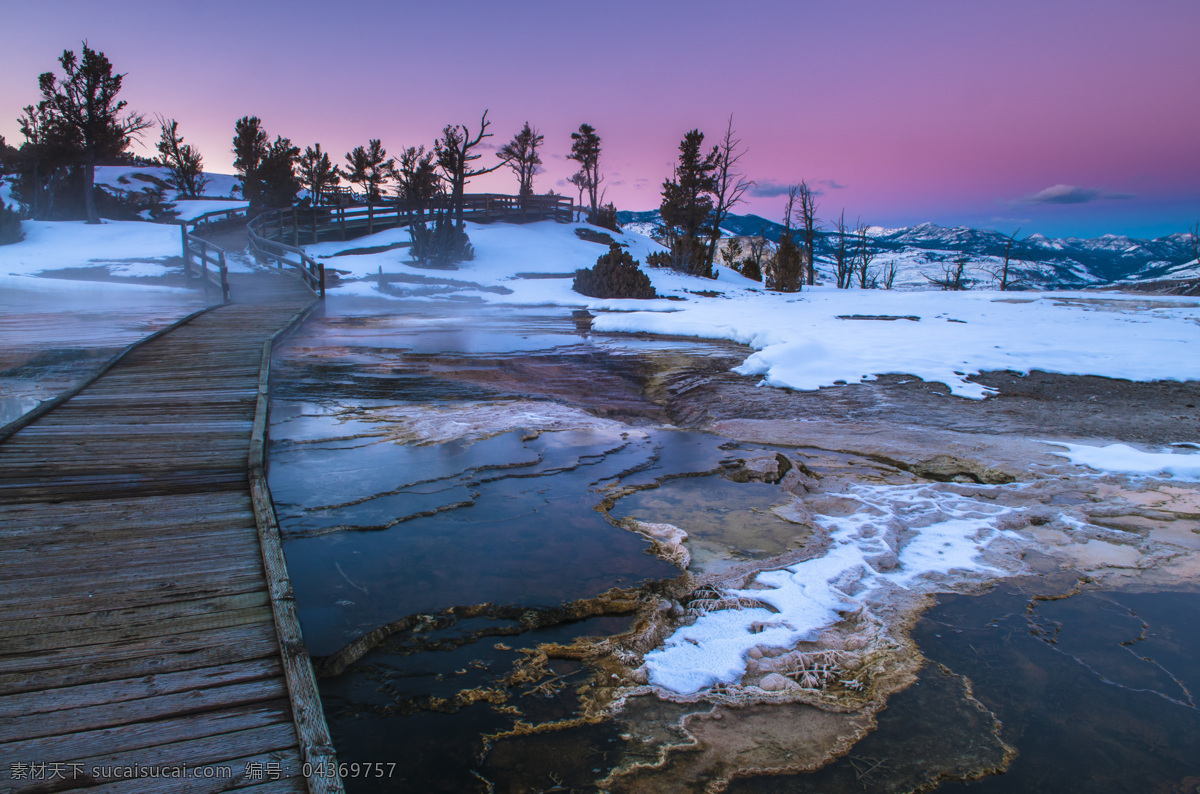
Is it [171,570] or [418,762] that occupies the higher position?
[171,570]

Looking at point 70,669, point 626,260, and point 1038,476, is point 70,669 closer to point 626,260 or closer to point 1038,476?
point 1038,476

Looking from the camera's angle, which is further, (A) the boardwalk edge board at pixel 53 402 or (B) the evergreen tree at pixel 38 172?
(B) the evergreen tree at pixel 38 172

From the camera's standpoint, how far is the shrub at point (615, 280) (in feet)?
66.0

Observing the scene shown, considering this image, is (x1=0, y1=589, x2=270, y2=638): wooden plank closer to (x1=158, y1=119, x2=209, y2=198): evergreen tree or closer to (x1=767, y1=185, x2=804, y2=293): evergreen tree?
(x1=767, y1=185, x2=804, y2=293): evergreen tree

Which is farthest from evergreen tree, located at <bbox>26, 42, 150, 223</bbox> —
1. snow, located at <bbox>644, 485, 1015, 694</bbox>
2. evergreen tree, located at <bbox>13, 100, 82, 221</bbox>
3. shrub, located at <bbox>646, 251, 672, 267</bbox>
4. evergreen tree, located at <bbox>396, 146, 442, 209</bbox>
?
snow, located at <bbox>644, 485, 1015, 694</bbox>

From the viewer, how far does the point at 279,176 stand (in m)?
32.8

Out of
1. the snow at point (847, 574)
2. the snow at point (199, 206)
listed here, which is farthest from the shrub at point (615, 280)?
the snow at point (199, 206)

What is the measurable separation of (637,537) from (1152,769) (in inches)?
93.6

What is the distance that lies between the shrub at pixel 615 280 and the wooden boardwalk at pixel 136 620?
1613cm

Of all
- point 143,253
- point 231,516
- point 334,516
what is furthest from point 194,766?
point 143,253

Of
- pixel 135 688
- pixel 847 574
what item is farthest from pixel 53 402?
pixel 847 574

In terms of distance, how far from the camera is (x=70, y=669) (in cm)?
201

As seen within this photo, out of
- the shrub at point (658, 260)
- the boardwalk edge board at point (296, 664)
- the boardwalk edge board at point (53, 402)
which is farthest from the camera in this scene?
the shrub at point (658, 260)

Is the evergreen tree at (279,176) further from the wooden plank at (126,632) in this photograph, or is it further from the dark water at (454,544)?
the wooden plank at (126,632)
